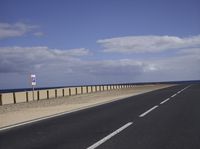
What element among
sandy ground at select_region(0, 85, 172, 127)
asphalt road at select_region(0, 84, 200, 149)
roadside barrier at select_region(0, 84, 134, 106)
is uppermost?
roadside barrier at select_region(0, 84, 134, 106)

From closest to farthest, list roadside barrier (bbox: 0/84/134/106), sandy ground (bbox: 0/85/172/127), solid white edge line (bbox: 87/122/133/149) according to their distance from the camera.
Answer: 1. solid white edge line (bbox: 87/122/133/149)
2. sandy ground (bbox: 0/85/172/127)
3. roadside barrier (bbox: 0/84/134/106)

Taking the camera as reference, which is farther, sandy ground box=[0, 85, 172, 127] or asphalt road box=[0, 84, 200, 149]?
sandy ground box=[0, 85, 172, 127]

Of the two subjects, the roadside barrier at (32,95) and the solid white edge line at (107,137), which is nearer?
the solid white edge line at (107,137)

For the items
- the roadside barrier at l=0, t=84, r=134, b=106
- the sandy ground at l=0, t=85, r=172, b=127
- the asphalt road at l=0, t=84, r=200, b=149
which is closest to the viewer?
the asphalt road at l=0, t=84, r=200, b=149

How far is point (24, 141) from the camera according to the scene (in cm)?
1205

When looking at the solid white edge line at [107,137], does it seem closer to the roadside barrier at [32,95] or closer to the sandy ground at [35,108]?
the sandy ground at [35,108]

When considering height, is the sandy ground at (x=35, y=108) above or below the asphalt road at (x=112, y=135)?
below

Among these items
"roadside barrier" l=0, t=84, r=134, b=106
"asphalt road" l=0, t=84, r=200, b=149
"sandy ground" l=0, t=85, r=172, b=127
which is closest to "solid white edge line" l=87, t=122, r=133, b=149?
"asphalt road" l=0, t=84, r=200, b=149

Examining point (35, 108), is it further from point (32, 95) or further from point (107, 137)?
point (107, 137)

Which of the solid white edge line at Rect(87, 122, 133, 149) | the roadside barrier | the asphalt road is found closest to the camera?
the solid white edge line at Rect(87, 122, 133, 149)

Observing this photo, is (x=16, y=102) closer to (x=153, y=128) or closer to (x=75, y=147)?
(x=153, y=128)

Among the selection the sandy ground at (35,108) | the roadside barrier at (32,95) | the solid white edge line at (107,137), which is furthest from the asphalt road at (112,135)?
the roadside barrier at (32,95)

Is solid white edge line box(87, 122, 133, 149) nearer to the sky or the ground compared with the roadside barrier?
nearer to the ground

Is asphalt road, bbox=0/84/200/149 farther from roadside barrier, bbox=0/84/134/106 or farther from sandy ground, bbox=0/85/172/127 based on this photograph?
roadside barrier, bbox=0/84/134/106
